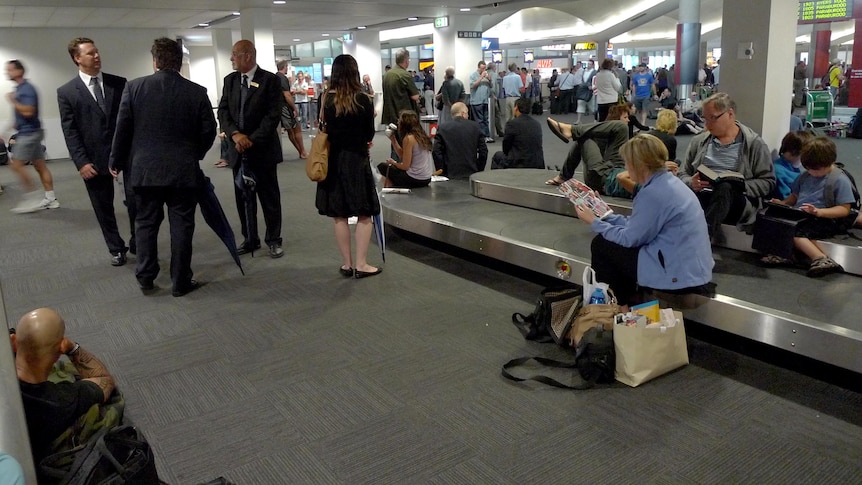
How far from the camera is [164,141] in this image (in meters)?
4.46

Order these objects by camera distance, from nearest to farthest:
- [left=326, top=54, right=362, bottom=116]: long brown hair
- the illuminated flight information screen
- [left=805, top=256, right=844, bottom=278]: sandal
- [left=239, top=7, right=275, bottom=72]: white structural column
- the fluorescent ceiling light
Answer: [left=805, top=256, right=844, bottom=278]: sandal
[left=326, top=54, right=362, bottom=116]: long brown hair
[left=239, top=7, right=275, bottom=72]: white structural column
the illuminated flight information screen
the fluorescent ceiling light

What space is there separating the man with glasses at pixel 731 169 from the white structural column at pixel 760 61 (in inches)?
84.4

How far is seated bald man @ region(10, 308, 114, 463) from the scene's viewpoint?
7.23 feet

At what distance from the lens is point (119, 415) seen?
2.81 metres

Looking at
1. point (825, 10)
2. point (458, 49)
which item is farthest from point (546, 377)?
point (825, 10)

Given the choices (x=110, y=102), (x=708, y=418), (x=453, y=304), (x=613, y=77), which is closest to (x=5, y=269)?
(x=110, y=102)

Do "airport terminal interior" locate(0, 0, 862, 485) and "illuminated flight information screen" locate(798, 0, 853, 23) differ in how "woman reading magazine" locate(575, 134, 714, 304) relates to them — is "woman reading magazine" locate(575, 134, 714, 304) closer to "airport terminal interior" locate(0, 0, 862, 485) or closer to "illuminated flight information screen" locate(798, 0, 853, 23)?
"airport terminal interior" locate(0, 0, 862, 485)

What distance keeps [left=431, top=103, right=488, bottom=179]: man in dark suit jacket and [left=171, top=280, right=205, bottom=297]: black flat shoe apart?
342 cm

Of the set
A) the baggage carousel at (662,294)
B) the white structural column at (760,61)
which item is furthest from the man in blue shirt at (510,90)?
the white structural column at (760,61)

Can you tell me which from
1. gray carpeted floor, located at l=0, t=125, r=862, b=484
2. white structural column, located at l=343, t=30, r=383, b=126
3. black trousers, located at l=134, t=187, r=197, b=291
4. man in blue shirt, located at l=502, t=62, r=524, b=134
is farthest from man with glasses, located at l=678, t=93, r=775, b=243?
white structural column, located at l=343, t=30, r=383, b=126

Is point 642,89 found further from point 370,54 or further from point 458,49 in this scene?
point 370,54

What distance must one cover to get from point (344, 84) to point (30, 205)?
20.0ft

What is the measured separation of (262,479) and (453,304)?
2.10 metres

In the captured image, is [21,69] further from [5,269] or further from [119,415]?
[119,415]
